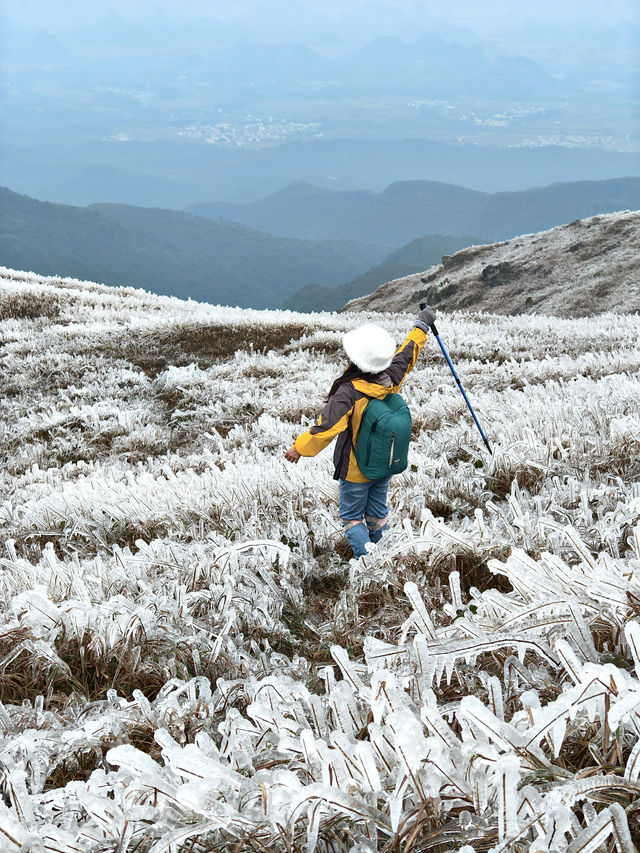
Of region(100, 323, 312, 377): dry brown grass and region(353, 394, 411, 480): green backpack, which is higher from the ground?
region(100, 323, 312, 377): dry brown grass

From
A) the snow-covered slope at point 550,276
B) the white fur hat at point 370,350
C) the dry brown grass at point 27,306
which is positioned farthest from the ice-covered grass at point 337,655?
the snow-covered slope at point 550,276

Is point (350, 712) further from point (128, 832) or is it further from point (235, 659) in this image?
point (235, 659)

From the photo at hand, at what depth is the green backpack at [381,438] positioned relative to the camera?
4.40 m

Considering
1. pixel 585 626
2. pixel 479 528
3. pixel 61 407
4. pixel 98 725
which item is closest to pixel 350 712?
pixel 585 626

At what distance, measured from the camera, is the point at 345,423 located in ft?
14.6

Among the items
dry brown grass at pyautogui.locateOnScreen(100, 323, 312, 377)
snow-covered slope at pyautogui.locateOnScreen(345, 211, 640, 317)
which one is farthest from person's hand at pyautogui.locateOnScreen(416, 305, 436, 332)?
snow-covered slope at pyautogui.locateOnScreen(345, 211, 640, 317)

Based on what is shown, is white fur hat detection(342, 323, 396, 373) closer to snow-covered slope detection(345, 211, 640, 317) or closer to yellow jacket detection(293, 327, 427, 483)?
yellow jacket detection(293, 327, 427, 483)

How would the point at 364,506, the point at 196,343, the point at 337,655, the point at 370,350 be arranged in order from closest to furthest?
the point at 337,655, the point at 370,350, the point at 364,506, the point at 196,343

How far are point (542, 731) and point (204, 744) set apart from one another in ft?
3.14

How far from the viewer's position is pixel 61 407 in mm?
12797

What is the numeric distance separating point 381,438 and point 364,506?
641mm

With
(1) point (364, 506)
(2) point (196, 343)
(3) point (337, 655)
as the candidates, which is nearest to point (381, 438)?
(1) point (364, 506)

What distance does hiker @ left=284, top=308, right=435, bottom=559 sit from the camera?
440cm

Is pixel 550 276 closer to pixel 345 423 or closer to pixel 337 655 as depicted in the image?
pixel 345 423
